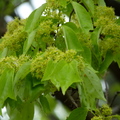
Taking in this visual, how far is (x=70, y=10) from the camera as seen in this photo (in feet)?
6.80

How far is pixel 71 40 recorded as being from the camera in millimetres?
1697

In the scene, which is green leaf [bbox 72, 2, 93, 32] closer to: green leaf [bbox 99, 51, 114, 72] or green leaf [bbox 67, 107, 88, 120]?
green leaf [bbox 99, 51, 114, 72]

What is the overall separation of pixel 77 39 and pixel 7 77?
33cm

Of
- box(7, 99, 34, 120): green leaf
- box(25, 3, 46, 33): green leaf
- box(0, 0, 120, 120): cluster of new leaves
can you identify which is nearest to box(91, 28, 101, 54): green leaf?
box(0, 0, 120, 120): cluster of new leaves

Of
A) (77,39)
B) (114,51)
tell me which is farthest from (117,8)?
(77,39)

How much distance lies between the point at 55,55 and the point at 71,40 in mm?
187

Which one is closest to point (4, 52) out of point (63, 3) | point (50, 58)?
point (63, 3)

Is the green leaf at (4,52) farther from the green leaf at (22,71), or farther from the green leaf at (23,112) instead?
the green leaf at (22,71)

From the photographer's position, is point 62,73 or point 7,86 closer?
point 62,73

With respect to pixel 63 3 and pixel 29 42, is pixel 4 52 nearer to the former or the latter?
pixel 29 42

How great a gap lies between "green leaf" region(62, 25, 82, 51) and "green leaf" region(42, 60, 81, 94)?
8.6 inches

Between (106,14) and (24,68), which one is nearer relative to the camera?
(24,68)

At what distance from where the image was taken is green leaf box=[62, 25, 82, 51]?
1.68 metres

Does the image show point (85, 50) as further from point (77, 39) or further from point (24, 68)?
point (24, 68)
